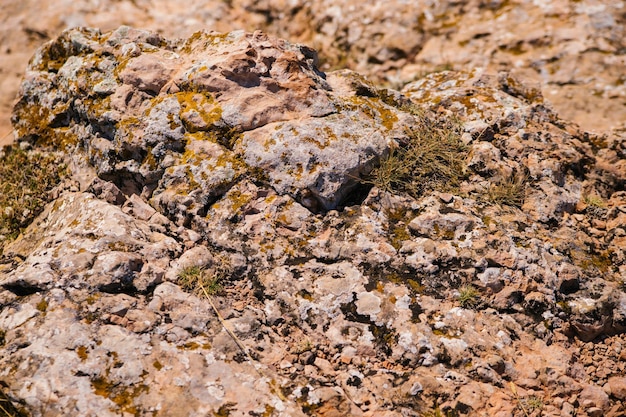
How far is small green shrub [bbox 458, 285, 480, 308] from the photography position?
432 centimetres

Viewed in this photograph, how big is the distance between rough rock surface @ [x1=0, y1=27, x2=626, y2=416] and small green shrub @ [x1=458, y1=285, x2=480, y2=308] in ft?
0.06

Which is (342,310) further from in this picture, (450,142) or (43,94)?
(43,94)

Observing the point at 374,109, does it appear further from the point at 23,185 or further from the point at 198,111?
the point at 23,185

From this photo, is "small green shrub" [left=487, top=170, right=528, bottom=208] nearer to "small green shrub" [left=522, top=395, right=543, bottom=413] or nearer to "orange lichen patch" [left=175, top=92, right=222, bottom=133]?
"small green shrub" [left=522, top=395, right=543, bottom=413]

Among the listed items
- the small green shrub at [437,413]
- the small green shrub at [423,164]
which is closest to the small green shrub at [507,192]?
the small green shrub at [423,164]

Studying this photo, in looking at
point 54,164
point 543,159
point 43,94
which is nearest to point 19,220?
point 54,164

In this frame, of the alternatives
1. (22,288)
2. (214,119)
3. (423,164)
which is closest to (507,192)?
(423,164)

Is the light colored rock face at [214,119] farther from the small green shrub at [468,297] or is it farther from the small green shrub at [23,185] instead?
the small green shrub at [468,297]

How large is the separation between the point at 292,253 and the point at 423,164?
183 cm

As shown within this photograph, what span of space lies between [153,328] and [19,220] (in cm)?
266

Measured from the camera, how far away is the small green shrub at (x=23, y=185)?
538 centimetres

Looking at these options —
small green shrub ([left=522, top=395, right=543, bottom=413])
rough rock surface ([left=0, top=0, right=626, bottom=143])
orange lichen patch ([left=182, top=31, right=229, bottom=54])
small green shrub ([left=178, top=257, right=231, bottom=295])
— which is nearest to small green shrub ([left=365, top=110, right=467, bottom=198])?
small green shrub ([left=178, top=257, right=231, bottom=295])

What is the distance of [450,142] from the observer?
17.9 feet

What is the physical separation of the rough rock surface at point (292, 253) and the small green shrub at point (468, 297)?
19 millimetres
